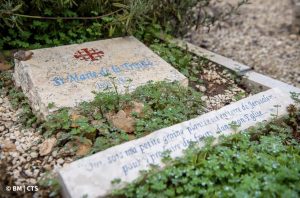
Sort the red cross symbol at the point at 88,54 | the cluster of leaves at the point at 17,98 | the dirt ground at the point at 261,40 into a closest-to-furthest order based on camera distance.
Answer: the cluster of leaves at the point at 17,98
the red cross symbol at the point at 88,54
the dirt ground at the point at 261,40

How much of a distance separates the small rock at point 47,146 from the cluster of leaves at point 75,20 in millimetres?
1331

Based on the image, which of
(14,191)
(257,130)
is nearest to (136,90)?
(257,130)

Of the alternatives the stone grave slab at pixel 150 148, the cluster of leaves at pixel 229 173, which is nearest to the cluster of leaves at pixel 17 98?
the stone grave slab at pixel 150 148

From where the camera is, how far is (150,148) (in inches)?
92.7

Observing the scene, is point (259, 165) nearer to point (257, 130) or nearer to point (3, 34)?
point (257, 130)

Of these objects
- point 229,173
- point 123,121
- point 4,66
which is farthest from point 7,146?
point 229,173

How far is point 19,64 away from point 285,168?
91.3 inches

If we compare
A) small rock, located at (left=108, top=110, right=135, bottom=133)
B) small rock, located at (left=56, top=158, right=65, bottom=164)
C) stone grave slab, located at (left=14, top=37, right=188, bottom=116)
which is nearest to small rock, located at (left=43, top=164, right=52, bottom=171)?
small rock, located at (left=56, top=158, right=65, bottom=164)

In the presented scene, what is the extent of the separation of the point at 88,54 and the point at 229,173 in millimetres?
1827

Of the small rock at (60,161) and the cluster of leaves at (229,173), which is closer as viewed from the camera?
the cluster of leaves at (229,173)

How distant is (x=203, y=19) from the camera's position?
4.53 meters

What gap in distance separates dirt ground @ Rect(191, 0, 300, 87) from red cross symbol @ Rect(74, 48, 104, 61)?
162 cm

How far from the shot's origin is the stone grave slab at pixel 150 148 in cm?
210

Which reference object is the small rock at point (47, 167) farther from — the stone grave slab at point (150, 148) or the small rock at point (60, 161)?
the stone grave slab at point (150, 148)
